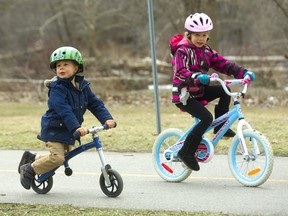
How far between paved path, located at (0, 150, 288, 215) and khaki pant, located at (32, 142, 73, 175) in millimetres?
309

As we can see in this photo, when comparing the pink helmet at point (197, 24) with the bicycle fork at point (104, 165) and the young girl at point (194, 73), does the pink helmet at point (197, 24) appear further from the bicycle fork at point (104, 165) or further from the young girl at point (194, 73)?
the bicycle fork at point (104, 165)

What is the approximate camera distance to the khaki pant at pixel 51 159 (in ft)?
22.4

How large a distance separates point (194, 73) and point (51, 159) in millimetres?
1689

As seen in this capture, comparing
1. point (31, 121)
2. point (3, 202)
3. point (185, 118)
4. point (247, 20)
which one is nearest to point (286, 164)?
point (3, 202)

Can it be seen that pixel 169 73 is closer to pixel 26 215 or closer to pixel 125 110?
pixel 125 110

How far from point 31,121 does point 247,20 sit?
22585mm

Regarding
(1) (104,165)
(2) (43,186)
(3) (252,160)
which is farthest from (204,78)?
(2) (43,186)

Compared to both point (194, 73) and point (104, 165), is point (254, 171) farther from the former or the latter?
point (104, 165)

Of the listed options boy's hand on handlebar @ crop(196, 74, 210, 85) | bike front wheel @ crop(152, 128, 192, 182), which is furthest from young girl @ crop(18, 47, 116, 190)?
bike front wheel @ crop(152, 128, 192, 182)

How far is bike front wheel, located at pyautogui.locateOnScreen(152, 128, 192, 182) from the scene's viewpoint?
25.3 ft

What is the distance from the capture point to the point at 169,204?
6.49 meters

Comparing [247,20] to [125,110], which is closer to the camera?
[125,110]

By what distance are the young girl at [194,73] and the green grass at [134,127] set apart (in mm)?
2240

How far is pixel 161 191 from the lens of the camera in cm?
720
